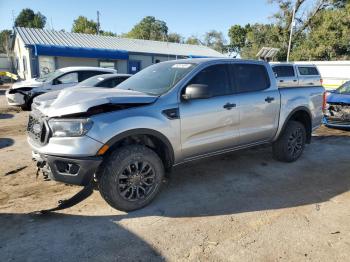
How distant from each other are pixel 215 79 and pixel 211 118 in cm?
64

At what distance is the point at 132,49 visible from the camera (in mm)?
27484

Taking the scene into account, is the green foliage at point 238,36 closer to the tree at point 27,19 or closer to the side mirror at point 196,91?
the tree at point 27,19

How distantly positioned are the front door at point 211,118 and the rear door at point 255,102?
177 millimetres

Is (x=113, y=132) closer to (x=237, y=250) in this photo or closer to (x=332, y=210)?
(x=237, y=250)

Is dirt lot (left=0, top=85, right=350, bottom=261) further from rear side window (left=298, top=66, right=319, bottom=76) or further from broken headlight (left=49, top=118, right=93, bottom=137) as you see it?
rear side window (left=298, top=66, right=319, bottom=76)

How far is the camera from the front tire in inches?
141

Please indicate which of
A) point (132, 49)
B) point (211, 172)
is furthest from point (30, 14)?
point (211, 172)

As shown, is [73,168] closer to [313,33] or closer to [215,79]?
[215,79]

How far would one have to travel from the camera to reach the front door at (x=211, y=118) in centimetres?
414

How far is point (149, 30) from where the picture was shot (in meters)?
75.4

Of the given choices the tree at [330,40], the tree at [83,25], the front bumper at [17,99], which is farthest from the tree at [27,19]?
the front bumper at [17,99]

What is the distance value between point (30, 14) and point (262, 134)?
7599 cm

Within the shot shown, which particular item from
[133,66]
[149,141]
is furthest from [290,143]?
[133,66]

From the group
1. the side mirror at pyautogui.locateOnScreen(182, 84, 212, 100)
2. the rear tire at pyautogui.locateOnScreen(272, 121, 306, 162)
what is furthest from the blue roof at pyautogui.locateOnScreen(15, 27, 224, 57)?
the side mirror at pyautogui.locateOnScreen(182, 84, 212, 100)
